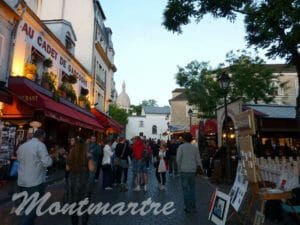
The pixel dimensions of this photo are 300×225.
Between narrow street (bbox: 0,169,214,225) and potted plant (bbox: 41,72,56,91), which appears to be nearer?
narrow street (bbox: 0,169,214,225)

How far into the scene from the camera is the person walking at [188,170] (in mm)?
7289

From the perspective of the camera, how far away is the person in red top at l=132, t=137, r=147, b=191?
35.3ft

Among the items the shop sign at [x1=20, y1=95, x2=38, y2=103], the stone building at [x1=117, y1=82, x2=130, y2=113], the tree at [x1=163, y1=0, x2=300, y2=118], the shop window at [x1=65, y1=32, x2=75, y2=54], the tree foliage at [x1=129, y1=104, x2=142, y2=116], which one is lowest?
the shop sign at [x1=20, y1=95, x2=38, y2=103]

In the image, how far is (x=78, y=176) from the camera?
18.1 feet

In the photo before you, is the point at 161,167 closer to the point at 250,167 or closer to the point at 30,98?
the point at 30,98

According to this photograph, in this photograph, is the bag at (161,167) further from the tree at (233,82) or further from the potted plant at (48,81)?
the tree at (233,82)

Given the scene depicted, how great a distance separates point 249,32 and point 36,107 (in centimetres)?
858

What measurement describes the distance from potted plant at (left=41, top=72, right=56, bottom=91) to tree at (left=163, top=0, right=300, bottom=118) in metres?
8.55

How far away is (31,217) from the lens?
495 cm

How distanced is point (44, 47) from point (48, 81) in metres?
2.06

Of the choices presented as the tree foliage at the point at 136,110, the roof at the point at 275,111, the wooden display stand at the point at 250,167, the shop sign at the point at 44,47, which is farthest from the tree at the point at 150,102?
the wooden display stand at the point at 250,167

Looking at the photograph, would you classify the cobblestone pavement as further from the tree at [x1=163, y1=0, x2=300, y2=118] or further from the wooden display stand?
the tree at [x1=163, y1=0, x2=300, y2=118]

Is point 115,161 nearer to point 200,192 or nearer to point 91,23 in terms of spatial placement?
point 200,192

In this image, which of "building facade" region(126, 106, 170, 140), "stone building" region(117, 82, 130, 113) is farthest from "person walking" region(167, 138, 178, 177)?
"stone building" region(117, 82, 130, 113)
